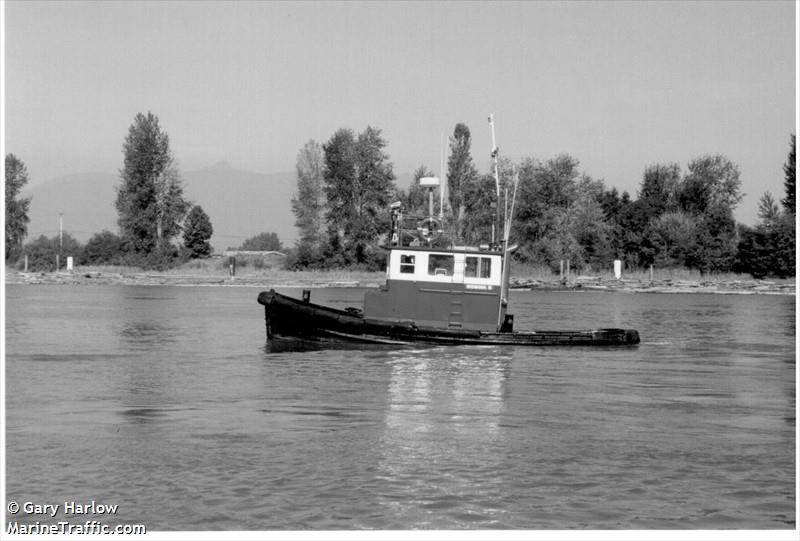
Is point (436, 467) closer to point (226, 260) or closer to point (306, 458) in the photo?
point (306, 458)

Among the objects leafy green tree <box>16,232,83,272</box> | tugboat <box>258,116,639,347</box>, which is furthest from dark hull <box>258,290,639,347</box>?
leafy green tree <box>16,232,83,272</box>

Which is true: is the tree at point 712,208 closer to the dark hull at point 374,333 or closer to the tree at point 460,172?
the tree at point 460,172

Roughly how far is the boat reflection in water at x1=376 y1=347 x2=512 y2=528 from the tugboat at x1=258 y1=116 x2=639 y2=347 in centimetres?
333

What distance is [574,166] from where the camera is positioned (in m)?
83.9

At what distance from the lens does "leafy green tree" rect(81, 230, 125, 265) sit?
302 feet

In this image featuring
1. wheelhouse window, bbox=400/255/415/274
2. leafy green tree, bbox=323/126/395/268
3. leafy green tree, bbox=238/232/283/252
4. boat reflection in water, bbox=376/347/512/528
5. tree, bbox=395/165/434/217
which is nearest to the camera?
boat reflection in water, bbox=376/347/512/528

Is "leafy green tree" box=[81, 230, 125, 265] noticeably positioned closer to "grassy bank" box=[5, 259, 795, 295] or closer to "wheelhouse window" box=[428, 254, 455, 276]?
"grassy bank" box=[5, 259, 795, 295]

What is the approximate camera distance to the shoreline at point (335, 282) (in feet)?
252

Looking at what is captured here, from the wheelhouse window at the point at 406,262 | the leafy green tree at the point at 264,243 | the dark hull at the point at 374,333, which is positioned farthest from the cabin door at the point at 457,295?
the leafy green tree at the point at 264,243

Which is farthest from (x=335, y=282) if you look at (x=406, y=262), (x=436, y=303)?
(x=406, y=262)

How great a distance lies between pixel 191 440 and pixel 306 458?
2010mm

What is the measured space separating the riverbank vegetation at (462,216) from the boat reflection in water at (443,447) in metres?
53.8

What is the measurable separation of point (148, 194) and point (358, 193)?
16573mm

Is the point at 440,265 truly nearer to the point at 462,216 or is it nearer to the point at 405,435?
the point at 405,435
